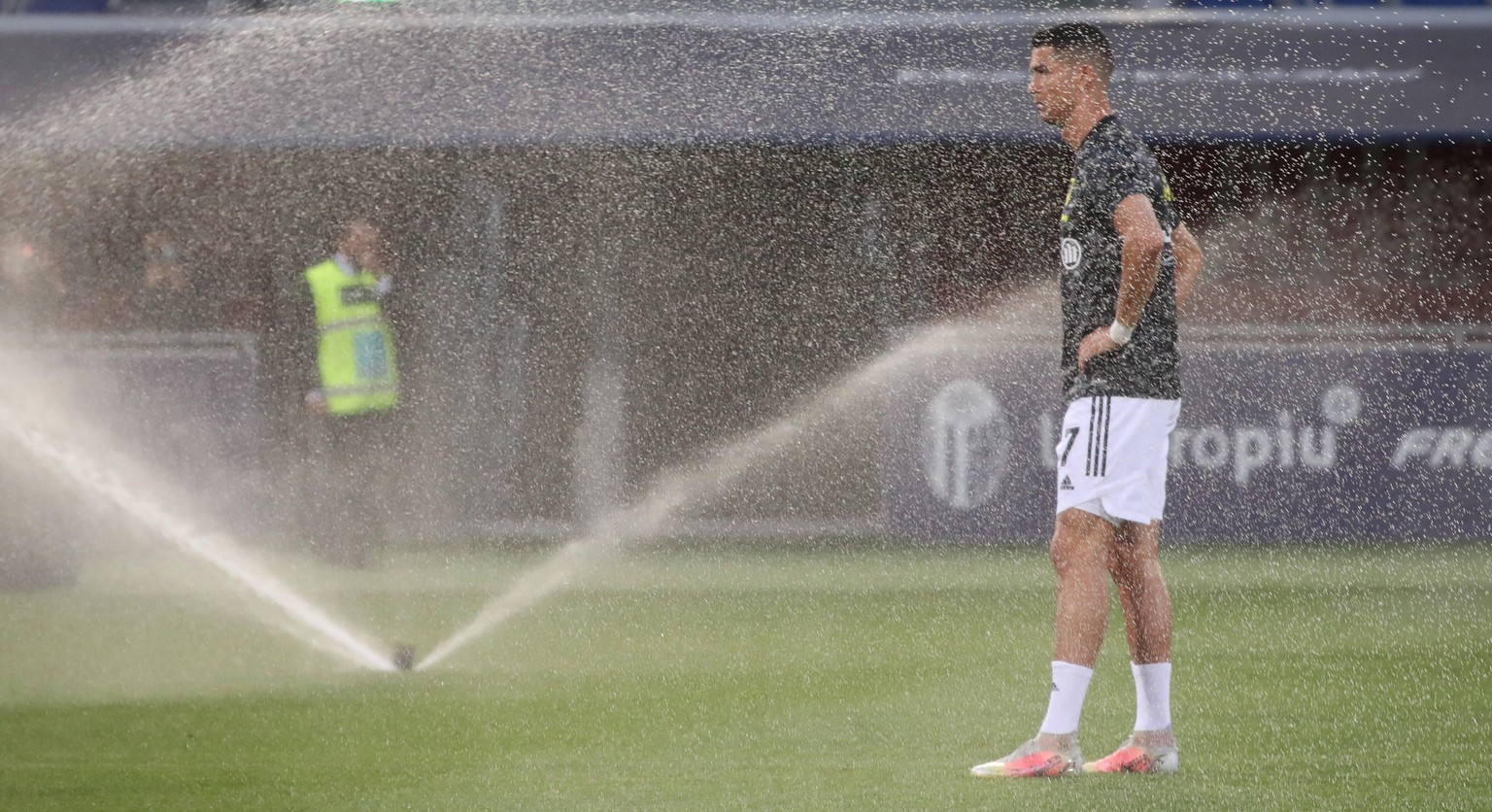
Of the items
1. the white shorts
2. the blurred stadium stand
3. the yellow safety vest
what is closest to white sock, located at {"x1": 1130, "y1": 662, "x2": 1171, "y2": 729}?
the white shorts

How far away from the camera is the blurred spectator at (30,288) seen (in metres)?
11.3

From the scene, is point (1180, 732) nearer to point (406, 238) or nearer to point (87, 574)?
point (87, 574)

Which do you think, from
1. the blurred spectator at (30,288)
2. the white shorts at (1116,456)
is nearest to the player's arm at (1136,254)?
the white shorts at (1116,456)

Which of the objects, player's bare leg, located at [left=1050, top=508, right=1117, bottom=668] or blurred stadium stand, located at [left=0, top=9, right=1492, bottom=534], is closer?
player's bare leg, located at [left=1050, top=508, right=1117, bottom=668]

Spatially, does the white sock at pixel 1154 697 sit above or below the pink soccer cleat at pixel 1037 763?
above

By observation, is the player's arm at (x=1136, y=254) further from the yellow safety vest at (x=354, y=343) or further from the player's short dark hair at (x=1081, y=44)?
the yellow safety vest at (x=354, y=343)

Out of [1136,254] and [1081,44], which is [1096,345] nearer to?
[1136,254]

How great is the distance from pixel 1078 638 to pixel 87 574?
20.1ft

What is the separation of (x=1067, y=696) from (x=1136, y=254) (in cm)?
99

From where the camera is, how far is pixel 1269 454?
10.3 meters

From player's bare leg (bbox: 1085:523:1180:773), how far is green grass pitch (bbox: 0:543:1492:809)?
11 centimetres

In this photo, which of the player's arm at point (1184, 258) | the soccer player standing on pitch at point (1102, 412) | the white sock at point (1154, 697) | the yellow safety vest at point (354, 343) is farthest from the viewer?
the yellow safety vest at point (354, 343)

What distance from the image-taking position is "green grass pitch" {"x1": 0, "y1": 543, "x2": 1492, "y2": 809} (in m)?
4.46

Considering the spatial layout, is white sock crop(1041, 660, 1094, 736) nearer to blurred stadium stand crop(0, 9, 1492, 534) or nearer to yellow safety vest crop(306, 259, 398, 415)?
yellow safety vest crop(306, 259, 398, 415)
